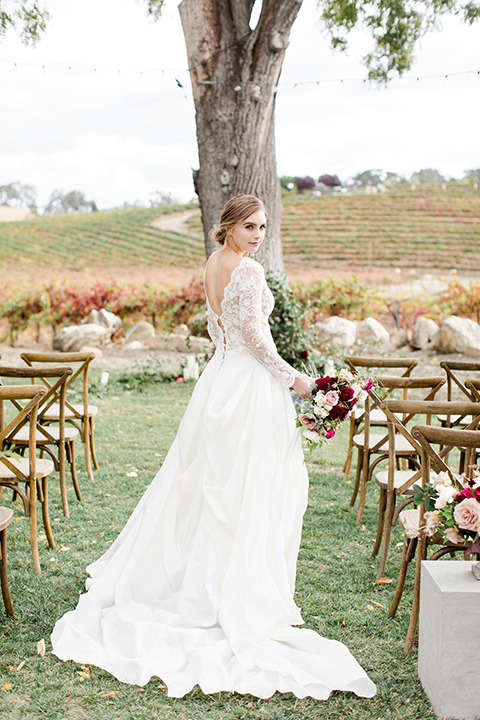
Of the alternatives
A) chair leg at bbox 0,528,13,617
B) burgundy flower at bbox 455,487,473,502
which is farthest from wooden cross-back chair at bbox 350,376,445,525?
chair leg at bbox 0,528,13,617

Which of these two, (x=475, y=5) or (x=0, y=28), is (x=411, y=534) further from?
(x=0, y=28)

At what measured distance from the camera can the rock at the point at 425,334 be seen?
431 inches

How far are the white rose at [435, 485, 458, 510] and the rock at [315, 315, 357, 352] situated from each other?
837cm

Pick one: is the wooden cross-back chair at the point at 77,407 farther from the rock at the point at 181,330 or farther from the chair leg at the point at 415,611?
the rock at the point at 181,330

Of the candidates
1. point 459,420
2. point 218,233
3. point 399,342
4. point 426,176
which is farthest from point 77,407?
point 426,176

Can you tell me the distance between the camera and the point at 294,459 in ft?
10.6

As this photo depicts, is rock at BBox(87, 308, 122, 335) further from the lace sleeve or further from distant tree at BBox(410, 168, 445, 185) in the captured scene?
distant tree at BBox(410, 168, 445, 185)

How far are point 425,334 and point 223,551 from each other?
8.75 m

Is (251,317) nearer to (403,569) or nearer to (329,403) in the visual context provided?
(329,403)

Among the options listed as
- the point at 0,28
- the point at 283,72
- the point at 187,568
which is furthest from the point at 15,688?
the point at 0,28

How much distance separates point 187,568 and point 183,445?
626 mm

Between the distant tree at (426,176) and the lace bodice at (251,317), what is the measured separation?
182ft

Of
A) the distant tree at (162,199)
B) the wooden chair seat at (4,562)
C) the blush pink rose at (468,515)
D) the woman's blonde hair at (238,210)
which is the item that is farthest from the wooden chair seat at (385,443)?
the distant tree at (162,199)

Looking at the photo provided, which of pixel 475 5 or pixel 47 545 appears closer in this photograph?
pixel 47 545
